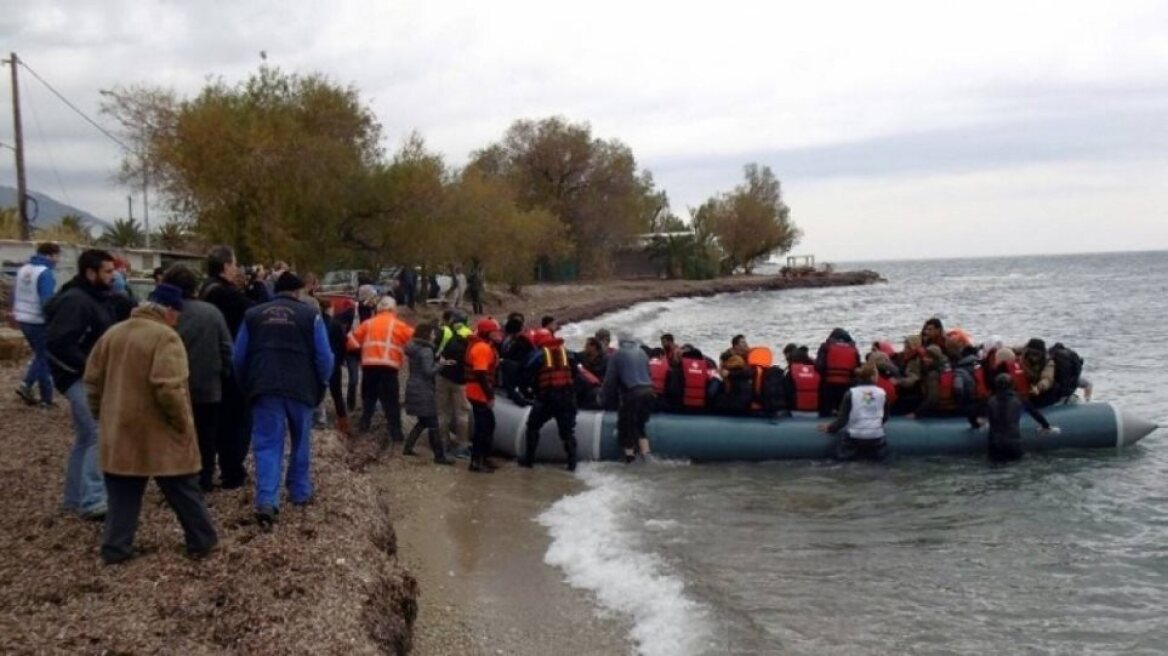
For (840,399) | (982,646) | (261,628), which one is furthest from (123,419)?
(840,399)

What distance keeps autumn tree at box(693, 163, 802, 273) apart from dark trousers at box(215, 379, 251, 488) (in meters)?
75.3

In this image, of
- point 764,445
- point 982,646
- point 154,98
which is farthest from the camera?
point 154,98

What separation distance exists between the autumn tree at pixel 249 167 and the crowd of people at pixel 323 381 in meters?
11.5

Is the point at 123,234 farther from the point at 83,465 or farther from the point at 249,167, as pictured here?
the point at 83,465

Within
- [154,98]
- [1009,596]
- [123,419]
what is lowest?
[1009,596]

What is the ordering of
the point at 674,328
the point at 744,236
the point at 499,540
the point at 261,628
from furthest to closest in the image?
the point at 744,236, the point at 674,328, the point at 499,540, the point at 261,628

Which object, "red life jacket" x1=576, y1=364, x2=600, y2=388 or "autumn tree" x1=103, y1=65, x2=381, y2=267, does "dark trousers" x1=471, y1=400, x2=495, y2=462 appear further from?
"autumn tree" x1=103, y1=65, x2=381, y2=267

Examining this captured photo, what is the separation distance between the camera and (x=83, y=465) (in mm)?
6227

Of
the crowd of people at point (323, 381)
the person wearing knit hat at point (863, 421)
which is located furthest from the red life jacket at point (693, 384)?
the person wearing knit hat at point (863, 421)

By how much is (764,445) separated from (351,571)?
7.08 meters

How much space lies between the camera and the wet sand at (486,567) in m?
6.11

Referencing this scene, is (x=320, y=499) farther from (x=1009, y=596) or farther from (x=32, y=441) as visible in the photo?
(x=1009, y=596)

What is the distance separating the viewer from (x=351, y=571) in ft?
18.2

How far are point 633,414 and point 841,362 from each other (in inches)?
107
